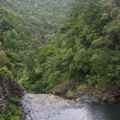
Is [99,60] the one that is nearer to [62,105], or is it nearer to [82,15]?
[62,105]

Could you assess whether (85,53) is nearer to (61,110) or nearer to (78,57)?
(78,57)

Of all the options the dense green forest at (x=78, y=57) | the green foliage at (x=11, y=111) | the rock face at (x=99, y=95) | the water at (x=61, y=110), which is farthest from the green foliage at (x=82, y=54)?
the green foliage at (x=11, y=111)

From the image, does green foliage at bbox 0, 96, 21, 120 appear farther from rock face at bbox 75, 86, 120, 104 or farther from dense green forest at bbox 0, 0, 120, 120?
rock face at bbox 75, 86, 120, 104

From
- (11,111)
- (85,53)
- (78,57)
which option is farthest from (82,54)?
(11,111)

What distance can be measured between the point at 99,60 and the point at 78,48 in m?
10.2

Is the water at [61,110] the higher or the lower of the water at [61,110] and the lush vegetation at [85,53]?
the lower

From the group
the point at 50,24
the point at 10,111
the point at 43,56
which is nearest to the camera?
the point at 10,111

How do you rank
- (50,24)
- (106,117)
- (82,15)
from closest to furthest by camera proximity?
(106,117) → (82,15) → (50,24)

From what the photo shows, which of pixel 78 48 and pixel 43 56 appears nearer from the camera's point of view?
pixel 78 48

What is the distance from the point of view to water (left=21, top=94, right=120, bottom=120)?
165 feet

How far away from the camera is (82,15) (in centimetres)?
7800

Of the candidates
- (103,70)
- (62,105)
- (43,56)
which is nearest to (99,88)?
(103,70)

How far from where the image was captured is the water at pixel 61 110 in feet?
165

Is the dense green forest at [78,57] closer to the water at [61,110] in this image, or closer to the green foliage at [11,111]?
the green foliage at [11,111]
